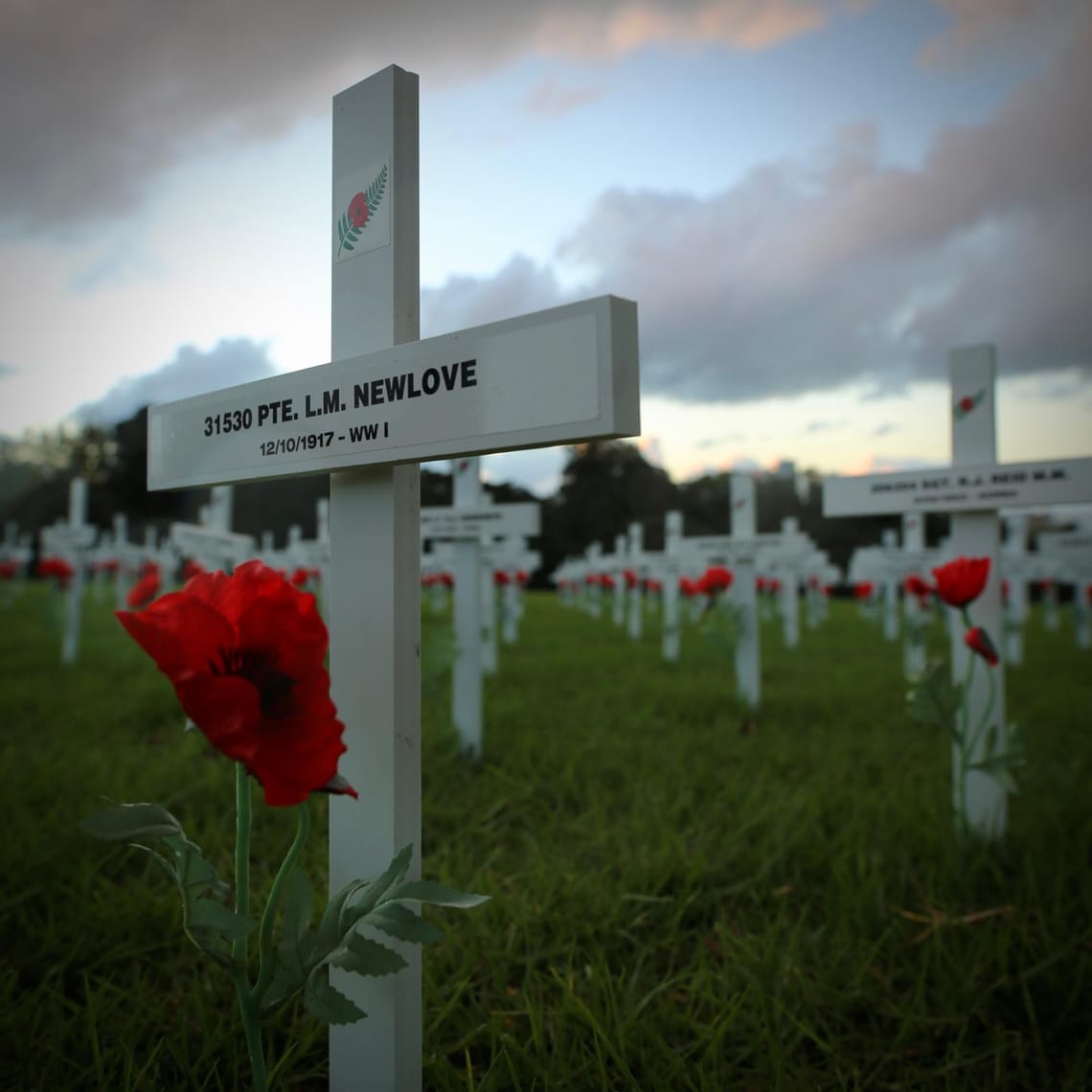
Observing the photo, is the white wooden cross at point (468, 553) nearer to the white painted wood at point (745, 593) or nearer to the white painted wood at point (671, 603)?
the white painted wood at point (745, 593)

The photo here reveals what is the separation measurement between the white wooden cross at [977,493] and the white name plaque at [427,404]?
2.18 m

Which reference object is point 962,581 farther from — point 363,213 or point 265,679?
point 265,679

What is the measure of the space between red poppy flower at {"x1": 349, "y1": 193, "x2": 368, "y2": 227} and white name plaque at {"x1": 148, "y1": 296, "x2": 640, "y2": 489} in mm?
286

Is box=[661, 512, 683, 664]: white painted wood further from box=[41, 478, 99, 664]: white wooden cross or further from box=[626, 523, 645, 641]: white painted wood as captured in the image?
box=[41, 478, 99, 664]: white wooden cross

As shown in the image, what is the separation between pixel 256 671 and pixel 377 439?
17.2 inches

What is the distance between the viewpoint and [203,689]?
0.80 m

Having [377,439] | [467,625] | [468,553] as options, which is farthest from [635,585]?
[377,439]

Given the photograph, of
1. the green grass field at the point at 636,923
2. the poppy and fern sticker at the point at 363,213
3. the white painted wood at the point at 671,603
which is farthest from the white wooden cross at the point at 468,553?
the white painted wood at the point at 671,603

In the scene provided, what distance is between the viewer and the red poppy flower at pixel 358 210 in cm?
140

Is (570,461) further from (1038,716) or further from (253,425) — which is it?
(253,425)

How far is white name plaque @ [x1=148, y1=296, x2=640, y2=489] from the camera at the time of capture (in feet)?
3.24

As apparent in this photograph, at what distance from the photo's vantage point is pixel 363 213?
1403 mm

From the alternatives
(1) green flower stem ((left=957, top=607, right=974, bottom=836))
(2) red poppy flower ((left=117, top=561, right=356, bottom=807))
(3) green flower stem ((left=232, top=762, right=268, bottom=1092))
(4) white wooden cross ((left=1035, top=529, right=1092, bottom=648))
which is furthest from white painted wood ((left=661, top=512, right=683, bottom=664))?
(2) red poppy flower ((left=117, top=561, right=356, bottom=807))

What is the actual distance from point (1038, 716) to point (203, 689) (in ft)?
20.4
